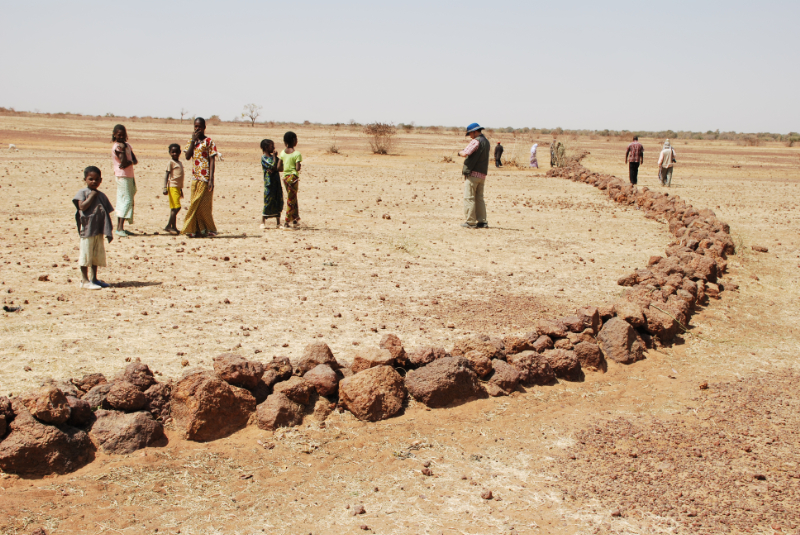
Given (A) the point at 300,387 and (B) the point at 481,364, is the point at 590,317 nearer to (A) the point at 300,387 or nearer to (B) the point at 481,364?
(B) the point at 481,364

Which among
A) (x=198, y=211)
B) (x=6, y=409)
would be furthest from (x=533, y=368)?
(x=198, y=211)

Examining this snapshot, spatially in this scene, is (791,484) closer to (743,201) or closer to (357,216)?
(357,216)

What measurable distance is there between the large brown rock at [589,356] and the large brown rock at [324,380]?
2.17 m

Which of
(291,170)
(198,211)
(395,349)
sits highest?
(291,170)

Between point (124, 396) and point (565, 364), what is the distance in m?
3.32

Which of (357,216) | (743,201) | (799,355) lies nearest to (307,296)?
(799,355)

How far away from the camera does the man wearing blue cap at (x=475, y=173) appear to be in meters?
12.2

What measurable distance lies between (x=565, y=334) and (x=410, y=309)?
70.5 inches

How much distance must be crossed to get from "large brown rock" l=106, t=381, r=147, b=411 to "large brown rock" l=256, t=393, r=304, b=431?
0.77m

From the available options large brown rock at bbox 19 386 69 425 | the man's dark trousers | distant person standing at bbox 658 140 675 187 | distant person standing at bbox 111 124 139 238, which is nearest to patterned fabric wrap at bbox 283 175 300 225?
distant person standing at bbox 111 124 139 238

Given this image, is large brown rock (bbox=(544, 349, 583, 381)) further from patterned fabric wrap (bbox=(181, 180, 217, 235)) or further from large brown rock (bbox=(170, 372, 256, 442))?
patterned fabric wrap (bbox=(181, 180, 217, 235))

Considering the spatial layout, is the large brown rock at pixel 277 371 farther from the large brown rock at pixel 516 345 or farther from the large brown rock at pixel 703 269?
the large brown rock at pixel 703 269

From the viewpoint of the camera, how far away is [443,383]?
15.6 feet

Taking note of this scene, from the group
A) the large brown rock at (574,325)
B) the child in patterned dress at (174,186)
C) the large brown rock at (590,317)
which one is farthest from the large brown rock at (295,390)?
the child in patterned dress at (174,186)
